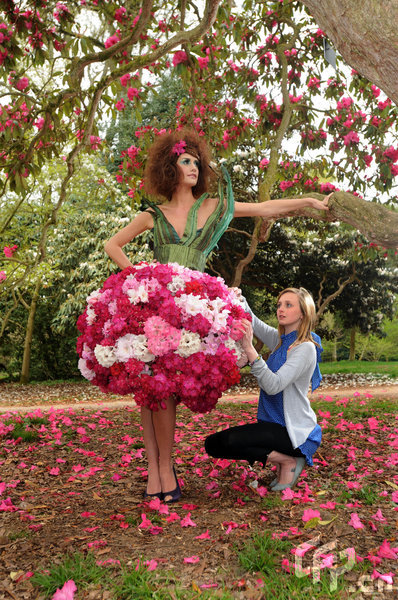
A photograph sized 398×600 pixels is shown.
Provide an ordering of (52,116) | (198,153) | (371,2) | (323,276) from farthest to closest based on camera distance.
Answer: (323,276), (52,116), (198,153), (371,2)

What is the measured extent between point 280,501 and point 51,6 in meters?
5.06

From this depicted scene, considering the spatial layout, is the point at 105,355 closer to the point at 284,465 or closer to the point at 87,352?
the point at 87,352

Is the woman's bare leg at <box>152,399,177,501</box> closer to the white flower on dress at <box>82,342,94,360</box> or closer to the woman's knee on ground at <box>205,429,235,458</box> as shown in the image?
the woman's knee on ground at <box>205,429,235,458</box>

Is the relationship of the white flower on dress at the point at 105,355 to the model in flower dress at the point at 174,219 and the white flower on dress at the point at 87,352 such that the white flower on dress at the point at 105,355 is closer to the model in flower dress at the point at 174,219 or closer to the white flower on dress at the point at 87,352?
the white flower on dress at the point at 87,352

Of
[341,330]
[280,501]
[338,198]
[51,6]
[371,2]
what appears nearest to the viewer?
[371,2]

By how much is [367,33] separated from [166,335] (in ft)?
5.51

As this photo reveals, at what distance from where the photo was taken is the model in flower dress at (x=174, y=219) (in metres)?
3.03

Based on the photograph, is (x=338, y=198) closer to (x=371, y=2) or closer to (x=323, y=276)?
(x=371, y=2)

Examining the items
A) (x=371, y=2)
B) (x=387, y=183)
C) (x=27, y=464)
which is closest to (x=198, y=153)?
(x=371, y=2)

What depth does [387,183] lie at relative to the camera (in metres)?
6.48

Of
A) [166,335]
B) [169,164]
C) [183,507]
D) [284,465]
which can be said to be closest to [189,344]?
[166,335]

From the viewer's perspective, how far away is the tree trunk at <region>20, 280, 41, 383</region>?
1360 centimetres

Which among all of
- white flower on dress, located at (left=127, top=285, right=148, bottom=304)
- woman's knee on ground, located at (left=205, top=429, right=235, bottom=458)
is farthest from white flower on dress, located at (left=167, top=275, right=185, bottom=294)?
woman's knee on ground, located at (left=205, top=429, right=235, bottom=458)

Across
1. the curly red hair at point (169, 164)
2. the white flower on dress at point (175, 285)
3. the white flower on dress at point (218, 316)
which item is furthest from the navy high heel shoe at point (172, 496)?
the curly red hair at point (169, 164)
